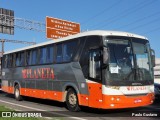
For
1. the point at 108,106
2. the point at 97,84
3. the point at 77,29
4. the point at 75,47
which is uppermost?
the point at 77,29

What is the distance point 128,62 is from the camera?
1259 centimetres

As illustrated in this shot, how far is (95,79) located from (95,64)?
1.85 ft

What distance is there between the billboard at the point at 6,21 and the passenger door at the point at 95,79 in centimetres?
2299

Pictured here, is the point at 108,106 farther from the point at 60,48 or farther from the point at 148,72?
A: the point at 60,48

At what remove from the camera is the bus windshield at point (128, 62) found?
12.2m

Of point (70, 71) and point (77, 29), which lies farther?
point (77, 29)

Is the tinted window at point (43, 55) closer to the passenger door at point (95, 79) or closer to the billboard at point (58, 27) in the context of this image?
the passenger door at point (95, 79)

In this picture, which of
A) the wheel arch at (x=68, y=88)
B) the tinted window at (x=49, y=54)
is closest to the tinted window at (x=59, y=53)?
the tinted window at (x=49, y=54)

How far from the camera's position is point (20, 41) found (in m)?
Result: 64.3

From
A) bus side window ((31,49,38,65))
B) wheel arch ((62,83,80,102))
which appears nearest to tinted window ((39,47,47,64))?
bus side window ((31,49,38,65))

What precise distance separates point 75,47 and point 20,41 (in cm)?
5144

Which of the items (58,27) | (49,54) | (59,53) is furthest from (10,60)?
(58,27)

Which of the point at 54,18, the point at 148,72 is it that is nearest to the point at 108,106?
the point at 148,72

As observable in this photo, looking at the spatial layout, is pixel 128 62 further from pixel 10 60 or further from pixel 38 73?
pixel 10 60
